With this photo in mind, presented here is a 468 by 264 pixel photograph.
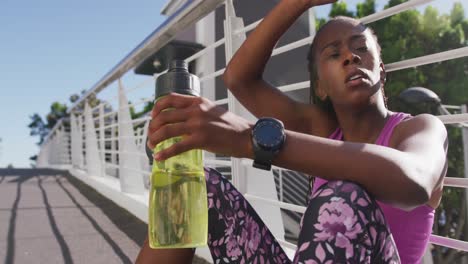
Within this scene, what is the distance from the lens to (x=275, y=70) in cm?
1174

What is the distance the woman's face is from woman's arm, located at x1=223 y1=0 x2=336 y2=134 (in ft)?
0.49

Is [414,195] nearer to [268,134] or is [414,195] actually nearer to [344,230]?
Result: [344,230]

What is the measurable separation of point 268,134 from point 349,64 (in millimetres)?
432

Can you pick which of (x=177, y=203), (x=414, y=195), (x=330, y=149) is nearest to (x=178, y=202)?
(x=177, y=203)

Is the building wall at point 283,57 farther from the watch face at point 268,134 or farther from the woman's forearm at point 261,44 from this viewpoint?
the watch face at point 268,134

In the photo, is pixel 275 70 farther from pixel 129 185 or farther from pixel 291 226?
pixel 129 185

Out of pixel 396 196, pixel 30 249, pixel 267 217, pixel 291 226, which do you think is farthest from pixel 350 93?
pixel 291 226

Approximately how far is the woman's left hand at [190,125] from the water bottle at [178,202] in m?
0.11

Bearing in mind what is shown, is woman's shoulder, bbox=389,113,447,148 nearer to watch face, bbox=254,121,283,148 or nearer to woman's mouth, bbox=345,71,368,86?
woman's mouth, bbox=345,71,368,86

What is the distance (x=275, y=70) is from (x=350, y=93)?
425 inches

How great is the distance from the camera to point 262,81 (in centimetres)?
139

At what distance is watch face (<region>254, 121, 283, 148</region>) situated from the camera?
0.78 meters

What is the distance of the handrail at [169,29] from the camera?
2.00 metres

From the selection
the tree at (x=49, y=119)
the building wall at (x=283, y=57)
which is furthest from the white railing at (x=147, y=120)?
the tree at (x=49, y=119)
